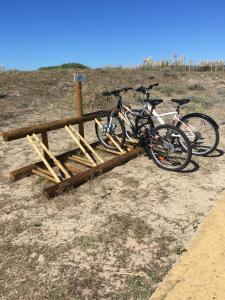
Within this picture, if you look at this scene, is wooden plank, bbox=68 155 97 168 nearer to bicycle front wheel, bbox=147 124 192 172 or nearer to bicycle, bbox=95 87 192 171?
bicycle, bbox=95 87 192 171

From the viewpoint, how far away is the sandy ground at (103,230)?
3381 mm

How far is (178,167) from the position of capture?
247 inches

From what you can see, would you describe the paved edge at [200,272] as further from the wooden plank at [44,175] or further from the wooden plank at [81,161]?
the wooden plank at [81,161]

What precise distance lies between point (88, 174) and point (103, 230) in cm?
178

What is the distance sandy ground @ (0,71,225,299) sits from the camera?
3381 mm

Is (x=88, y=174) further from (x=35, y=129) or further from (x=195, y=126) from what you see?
(x=195, y=126)

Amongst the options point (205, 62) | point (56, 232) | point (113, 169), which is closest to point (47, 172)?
point (113, 169)

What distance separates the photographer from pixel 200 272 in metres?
3.40

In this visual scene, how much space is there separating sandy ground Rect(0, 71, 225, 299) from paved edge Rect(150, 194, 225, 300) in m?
0.13

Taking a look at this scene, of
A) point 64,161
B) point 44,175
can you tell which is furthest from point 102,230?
point 64,161

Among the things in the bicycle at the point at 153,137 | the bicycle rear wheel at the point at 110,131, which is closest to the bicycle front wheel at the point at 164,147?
the bicycle at the point at 153,137

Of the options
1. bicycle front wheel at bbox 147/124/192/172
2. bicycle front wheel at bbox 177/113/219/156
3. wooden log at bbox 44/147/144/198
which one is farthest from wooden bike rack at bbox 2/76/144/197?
bicycle front wheel at bbox 177/113/219/156

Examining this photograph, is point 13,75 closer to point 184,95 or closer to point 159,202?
point 184,95

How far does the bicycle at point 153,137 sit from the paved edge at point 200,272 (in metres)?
2.32
